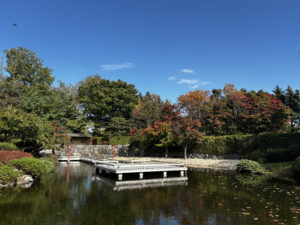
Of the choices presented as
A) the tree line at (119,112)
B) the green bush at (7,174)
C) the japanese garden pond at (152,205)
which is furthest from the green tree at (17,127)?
the japanese garden pond at (152,205)

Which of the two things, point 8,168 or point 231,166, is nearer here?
point 8,168

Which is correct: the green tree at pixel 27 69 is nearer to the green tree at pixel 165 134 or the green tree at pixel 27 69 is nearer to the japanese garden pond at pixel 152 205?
the green tree at pixel 165 134

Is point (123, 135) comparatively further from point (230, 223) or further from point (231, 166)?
point (230, 223)

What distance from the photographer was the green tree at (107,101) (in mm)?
38997

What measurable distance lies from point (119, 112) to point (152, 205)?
1342 inches

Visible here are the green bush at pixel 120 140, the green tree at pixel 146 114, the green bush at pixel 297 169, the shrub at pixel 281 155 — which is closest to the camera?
the green bush at pixel 297 169

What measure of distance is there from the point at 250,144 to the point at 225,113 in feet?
26.4

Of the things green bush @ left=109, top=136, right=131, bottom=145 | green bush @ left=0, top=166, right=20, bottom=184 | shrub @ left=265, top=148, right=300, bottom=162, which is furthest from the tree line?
shrub @ left=265, top=148, right=300, bottom=162

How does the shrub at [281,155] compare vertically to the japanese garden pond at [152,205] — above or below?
above

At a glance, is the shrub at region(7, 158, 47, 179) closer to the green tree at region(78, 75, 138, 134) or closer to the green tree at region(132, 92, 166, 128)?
the green tree at region(132, 92, 166, 128)

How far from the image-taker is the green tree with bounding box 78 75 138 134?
38997mm

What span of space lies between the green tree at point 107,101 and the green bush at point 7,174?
1105 inches

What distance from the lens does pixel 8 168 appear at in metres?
10.5

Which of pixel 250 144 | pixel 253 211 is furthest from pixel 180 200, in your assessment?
pixel 250 144
